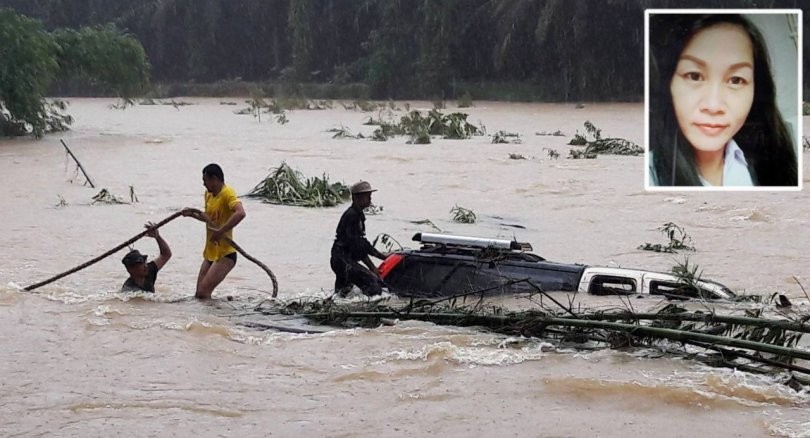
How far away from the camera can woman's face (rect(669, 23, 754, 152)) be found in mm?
3904

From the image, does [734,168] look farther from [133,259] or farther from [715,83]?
[133,259]

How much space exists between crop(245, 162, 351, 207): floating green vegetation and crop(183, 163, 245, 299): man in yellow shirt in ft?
22.3

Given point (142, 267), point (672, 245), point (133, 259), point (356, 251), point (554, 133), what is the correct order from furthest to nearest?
point (554, 133) → point (672, 245) → point (142, 267) → point (133, 259) → point (356, 251)

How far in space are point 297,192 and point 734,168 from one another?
12315mm

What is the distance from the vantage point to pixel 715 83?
3.91 metres

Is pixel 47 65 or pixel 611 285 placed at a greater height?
pixel 47 65

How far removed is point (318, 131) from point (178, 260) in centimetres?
1870

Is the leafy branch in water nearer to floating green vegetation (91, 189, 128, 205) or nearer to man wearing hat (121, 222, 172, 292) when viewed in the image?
man wearing hat (121, 222, 172, 292)

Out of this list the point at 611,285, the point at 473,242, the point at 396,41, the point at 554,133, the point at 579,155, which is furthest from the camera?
the point at 396,41

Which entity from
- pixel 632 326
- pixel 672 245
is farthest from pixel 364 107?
pixel 632 326

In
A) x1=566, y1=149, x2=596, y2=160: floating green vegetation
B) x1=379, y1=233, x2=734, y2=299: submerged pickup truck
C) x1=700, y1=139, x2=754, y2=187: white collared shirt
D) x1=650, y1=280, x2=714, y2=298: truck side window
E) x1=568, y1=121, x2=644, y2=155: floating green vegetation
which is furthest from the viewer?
x1=568, y1=121, x2=644, y2=155: floating green vegetation

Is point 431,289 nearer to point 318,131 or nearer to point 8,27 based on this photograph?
point 8,27

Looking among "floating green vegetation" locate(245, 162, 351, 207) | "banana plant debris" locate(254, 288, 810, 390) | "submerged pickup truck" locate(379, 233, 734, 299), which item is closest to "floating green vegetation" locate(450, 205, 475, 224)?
"floating green vegetation" locate(245, 162, 351, 207)

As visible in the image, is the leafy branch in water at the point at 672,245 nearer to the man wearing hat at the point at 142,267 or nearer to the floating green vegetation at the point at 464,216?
the floating green vegetation at the point at 464,216
